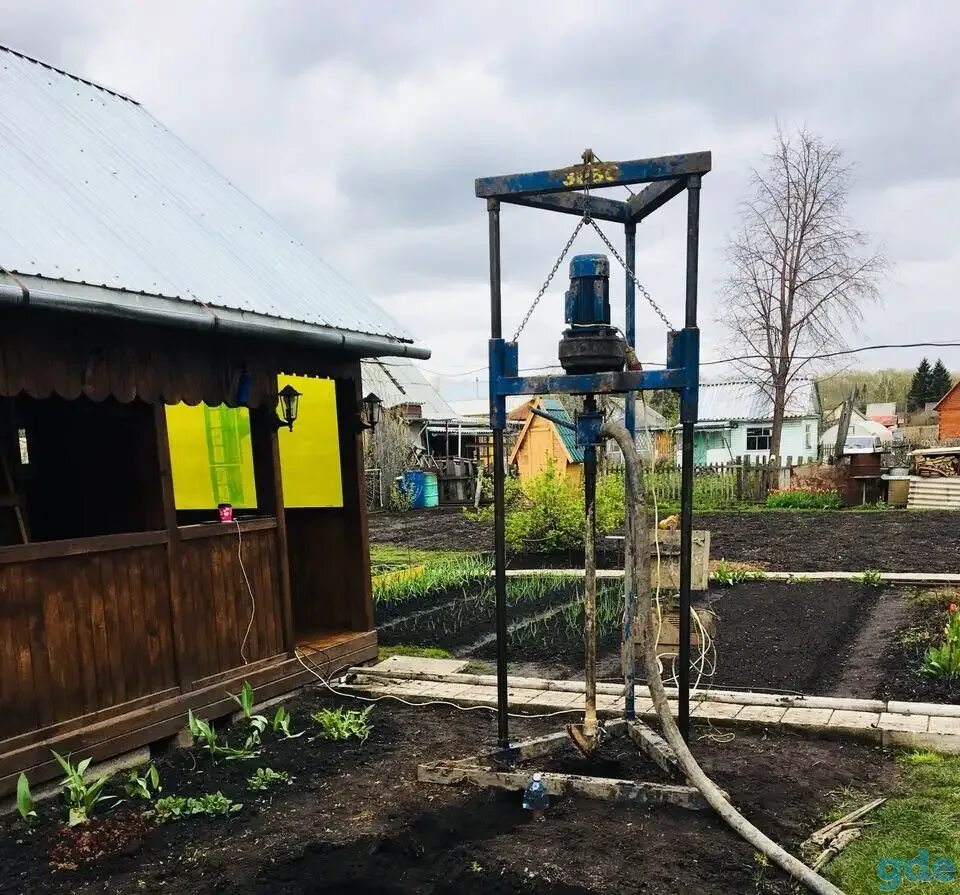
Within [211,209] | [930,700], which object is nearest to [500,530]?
[930,700]

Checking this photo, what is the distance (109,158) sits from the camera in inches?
227

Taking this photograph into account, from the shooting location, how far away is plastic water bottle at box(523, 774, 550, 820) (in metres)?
3.72

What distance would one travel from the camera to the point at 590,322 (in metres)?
3.85

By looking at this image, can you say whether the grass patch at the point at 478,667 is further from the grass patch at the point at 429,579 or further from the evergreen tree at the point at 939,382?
the evergreen tree at the point at 939,382

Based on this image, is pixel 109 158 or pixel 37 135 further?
pixel 109 158

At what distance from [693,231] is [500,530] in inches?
69.3

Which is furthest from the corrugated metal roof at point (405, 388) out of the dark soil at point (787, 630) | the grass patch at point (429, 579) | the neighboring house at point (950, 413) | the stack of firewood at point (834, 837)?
the neighboring house at point (950, 413)

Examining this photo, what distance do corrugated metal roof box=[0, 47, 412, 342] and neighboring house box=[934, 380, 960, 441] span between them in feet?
139

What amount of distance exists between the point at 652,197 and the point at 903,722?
3362 millimetres

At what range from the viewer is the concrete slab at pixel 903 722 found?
4570mm

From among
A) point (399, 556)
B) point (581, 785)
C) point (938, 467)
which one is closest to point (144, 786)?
point (581, 785)

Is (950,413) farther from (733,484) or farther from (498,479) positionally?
(498,479)

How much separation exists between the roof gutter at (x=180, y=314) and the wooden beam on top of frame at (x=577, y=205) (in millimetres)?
1820

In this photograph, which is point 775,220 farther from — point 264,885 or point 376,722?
point 264,885
